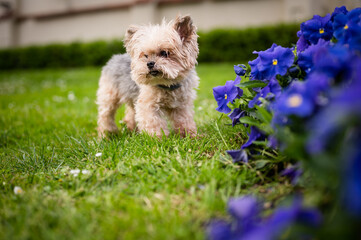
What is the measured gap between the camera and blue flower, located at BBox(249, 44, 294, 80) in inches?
82.8

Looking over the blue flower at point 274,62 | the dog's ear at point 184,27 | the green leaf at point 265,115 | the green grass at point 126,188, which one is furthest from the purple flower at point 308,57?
the dog's ear at point 184,27

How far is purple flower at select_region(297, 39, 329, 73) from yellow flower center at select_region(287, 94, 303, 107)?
71 centimetres

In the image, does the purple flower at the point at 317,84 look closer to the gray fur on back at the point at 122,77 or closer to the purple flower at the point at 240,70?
the purple flower at the point at 240,70

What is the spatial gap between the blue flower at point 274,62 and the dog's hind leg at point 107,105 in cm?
278

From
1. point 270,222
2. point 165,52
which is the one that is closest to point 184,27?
point 165,52

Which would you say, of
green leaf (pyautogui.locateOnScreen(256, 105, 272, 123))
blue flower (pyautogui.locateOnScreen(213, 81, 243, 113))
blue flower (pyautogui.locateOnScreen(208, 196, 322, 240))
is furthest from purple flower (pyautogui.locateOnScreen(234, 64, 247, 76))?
blue flower (pyautogui.locateOnScreen(208, 196, 322, 240))

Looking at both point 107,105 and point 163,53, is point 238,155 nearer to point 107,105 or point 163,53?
point 163,53

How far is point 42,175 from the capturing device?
2.47 meters

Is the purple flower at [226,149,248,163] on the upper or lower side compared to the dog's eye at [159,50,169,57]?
lower

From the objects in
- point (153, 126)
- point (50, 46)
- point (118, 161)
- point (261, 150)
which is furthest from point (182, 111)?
point (50, 46)

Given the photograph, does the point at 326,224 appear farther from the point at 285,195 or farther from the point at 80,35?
the point at 80,35

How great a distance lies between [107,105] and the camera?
4.48 m

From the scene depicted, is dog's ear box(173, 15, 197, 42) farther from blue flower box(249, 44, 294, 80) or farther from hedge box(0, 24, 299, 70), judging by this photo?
hedge box(0, 24, 299, 70)

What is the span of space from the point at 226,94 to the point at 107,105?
7.99 feet
